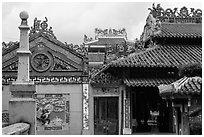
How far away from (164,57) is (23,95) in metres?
7.89

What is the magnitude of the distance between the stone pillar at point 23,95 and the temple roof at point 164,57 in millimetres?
5816

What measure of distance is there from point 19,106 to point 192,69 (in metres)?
3.57

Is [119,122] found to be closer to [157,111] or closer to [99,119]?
[99,119]

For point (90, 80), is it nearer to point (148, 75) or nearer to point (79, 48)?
point (79, 48)

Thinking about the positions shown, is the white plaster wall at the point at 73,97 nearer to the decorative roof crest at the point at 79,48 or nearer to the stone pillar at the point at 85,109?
the stone pillar at the point at 85,109

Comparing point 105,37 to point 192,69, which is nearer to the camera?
point 192,69

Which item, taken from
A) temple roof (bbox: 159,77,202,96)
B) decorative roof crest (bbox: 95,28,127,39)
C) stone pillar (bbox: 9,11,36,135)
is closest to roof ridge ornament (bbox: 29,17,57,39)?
stone pillar (bbox: 9,11,36,135)

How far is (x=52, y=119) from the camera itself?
15.5m

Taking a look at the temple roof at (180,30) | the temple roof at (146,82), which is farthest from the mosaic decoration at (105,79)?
the temple roof at (180,30)

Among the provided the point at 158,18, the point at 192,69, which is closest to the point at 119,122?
the point at 158,18

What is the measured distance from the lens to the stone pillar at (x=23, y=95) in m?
8.28

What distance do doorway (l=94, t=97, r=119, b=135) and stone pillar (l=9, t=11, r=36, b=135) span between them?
7.37 meters

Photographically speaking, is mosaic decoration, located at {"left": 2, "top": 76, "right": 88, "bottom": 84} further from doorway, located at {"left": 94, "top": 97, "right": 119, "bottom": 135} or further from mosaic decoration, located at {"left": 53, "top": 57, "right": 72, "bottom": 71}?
doorway, located at {"left": 94, "top": 97, "right": 119, "bottom": 135}

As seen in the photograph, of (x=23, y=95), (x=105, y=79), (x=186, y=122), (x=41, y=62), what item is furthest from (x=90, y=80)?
(x=186, y=122)
